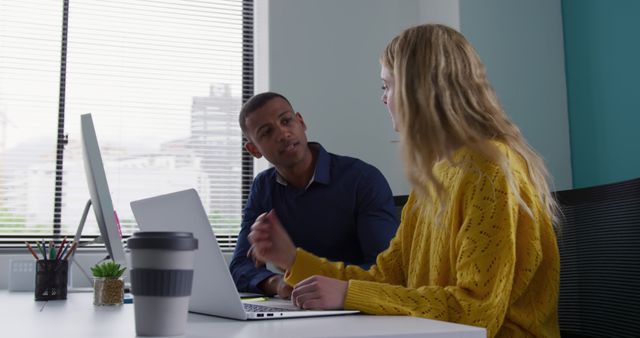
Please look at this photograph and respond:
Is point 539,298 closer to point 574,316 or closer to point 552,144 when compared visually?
point 574,316

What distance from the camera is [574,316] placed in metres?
1.64

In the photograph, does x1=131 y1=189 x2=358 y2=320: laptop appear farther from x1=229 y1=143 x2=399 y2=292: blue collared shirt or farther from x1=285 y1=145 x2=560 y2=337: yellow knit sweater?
x1=229 y1=143 x2=399 y2=292: blue collared shirt

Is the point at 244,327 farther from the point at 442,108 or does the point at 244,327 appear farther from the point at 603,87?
the point at 603,87

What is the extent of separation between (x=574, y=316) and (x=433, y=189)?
0.60 meters

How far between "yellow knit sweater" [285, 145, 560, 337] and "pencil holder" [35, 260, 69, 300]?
909 mm

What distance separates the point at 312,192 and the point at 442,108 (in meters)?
1.10

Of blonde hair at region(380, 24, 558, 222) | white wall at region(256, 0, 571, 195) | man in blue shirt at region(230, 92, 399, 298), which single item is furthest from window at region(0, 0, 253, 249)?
blonde hair at region(380, 24, 558, 222)

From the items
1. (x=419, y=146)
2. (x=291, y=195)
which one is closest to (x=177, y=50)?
(x=291, y=195)

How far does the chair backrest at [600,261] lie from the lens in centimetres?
145

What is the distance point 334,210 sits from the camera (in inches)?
88.7

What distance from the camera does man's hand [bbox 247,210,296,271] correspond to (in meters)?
1.43

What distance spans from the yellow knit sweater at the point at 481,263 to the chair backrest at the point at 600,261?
301mm

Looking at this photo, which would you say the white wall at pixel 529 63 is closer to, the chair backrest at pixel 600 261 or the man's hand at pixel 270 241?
the chair backrest at pixel 600 261

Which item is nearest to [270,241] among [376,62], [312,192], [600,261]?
[600,261]
